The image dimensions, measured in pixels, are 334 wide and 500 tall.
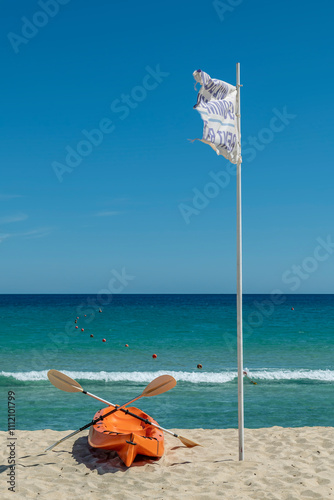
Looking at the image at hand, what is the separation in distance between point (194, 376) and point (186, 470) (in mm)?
10569

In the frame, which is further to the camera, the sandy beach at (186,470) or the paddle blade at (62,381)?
the paddle blade at (62,381)

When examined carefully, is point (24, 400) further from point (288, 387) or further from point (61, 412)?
point (288, 387)

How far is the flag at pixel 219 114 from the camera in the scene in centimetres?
676

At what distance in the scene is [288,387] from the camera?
15.8 metres

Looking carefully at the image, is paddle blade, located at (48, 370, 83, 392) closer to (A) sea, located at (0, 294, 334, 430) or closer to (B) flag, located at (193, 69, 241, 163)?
(A) sea, located at (0, 294, 334, 430)

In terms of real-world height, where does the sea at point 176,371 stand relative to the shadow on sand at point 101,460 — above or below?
above

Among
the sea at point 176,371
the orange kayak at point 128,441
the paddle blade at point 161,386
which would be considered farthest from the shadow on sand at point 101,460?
the sea at point 176,371

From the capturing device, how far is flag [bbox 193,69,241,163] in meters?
6.76

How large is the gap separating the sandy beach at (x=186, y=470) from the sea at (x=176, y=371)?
158 centimetres

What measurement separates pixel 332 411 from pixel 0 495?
892 cm

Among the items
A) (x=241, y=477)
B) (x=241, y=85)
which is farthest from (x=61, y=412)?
(x=241, y=85)

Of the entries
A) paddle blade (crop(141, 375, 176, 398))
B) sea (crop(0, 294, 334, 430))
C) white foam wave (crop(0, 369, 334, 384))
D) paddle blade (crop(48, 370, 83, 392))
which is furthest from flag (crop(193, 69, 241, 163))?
white foam wave (crop(0, 369, 334, 384))

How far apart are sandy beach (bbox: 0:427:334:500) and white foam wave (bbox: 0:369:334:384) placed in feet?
26.2

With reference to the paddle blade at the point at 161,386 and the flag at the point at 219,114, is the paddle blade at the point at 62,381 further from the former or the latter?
the flag at the point at 219,114
